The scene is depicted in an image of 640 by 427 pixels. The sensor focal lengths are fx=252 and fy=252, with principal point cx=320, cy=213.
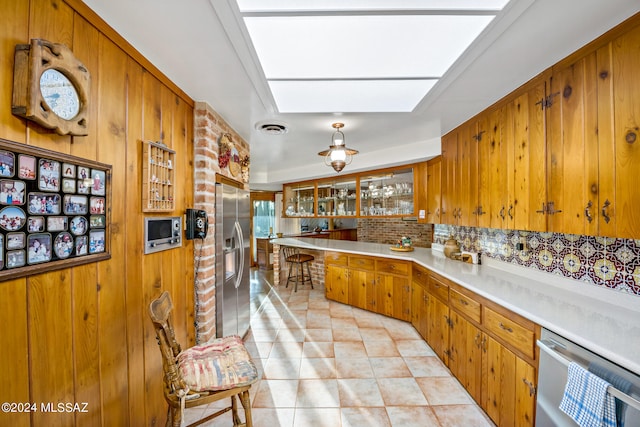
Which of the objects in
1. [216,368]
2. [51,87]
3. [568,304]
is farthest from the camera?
[568,304]

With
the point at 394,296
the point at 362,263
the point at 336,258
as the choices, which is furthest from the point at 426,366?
the point at 336,258

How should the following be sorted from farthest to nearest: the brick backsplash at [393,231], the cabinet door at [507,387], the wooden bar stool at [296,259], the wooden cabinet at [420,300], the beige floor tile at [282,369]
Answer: the brick backsplash at [393,231]
the wooden bar stool at [296,259]
the wooden cabinet at [420,300]
the beige floor tile at [282,369]
the cabinet door at [507,387]

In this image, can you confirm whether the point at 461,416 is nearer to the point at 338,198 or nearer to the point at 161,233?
the point at 161,233

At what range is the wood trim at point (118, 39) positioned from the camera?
44.3 inches

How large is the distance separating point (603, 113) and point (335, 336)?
2.89 m

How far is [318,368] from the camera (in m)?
2.36

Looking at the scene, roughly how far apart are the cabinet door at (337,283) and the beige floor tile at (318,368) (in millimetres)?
1509

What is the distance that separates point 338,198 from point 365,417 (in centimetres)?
366

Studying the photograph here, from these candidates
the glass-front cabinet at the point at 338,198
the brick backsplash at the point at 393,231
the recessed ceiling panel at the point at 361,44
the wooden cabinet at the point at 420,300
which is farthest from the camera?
the brick backsplash at the point at 393,231

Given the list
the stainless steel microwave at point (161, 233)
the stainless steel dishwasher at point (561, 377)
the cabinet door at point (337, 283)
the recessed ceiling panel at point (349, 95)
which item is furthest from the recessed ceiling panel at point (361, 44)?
the cabinet door at point (337, 283)

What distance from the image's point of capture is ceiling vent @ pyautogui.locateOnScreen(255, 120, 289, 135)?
2656 mm

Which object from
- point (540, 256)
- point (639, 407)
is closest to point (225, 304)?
point (639, 407)

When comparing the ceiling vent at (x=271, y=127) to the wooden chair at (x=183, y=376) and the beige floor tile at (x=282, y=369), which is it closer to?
the wooden chair at (x=183, y=376)

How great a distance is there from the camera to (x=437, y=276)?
255 centimetres
